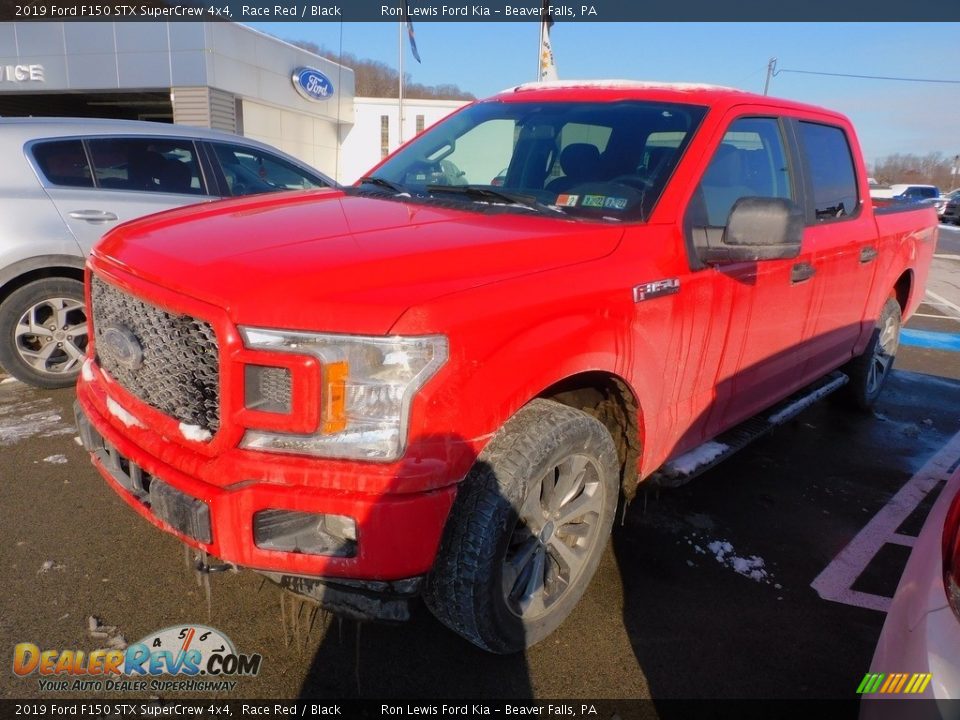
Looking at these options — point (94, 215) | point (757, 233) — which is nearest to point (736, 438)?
point (757, 233)

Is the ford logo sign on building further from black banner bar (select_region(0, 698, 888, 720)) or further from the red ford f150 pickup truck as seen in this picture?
black banner bar (select_region(0, 698, 888, 720))

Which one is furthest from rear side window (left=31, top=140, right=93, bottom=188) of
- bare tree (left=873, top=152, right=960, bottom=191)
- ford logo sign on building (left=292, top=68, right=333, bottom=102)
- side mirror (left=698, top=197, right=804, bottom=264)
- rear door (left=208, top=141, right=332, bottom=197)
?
bare tree (left=873, top=152, right=960, bottom=191)

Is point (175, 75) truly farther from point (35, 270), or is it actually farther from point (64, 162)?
point (35, 270)

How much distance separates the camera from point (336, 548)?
6.40 feet

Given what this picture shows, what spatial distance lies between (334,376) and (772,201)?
181 cm

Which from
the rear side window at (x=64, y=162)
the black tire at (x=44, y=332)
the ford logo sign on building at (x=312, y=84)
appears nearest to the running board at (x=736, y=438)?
the black tire at (x=44, y=332)

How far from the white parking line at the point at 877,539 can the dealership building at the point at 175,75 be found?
1581cm

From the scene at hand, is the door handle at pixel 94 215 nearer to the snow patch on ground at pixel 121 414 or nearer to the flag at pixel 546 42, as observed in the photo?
the snow patch on ground at pixel 121 414

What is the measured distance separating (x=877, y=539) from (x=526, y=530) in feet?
7.02

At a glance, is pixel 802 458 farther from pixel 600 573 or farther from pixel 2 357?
pixel 2 357

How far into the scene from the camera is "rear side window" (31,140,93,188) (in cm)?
470

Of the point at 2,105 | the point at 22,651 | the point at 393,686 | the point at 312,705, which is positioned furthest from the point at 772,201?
the point at 2,105

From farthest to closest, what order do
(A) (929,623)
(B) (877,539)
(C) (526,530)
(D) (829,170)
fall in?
(D) (829,170), (B) (877,539), (C) (526,530), (A) (929,623)

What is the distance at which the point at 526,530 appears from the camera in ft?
7.70
